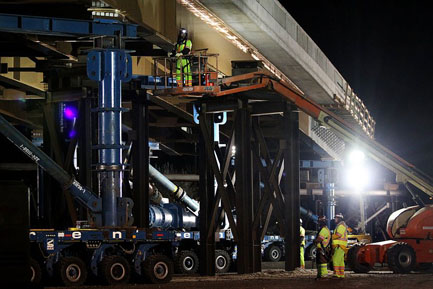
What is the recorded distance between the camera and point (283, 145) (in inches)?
1287

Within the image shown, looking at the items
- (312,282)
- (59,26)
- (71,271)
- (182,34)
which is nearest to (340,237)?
(312,282)

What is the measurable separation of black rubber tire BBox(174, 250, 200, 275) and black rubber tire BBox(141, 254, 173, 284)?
234 inches

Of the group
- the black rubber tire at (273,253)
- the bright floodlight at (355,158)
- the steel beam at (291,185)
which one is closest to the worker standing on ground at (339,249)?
the steel beam at (291,185)

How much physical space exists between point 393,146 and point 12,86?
43.2 meters

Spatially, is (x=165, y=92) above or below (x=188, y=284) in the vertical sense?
above

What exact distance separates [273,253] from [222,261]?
6271 millimetres

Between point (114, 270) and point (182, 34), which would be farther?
point (182, 34)

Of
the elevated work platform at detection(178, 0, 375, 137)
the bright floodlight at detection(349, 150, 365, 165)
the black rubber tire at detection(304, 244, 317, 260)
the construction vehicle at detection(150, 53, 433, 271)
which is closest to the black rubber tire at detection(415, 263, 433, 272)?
the construction vehicle at detection(150, 53, 433, 271)

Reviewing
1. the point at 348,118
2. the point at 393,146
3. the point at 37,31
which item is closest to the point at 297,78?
the point at 348,118

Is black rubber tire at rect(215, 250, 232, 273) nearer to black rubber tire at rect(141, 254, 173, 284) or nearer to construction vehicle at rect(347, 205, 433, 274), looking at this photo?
construction vehicle at rect(347, 205, 433, 274)

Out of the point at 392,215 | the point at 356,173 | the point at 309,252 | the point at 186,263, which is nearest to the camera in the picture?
the point at 392,215

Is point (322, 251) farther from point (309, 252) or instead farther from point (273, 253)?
point (309, 252)

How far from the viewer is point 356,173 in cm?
4516

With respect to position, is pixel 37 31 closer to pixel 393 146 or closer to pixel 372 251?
pixel 372 251
